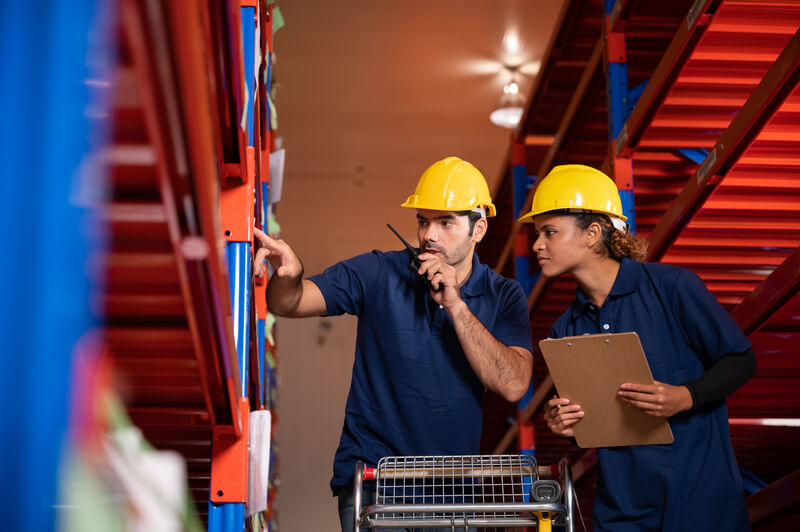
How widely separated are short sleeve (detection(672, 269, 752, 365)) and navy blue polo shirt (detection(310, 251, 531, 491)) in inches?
27.8

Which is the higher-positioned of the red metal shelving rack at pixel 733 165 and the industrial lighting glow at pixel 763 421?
the red metal shelving rack at pixel 733 165

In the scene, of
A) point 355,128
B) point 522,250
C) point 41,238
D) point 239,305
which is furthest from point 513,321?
point 355,128

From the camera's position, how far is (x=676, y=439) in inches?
113

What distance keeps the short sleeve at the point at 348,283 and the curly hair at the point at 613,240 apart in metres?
0.89

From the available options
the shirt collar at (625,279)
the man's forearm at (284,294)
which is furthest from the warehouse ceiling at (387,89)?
the shirt collar at (625,279)

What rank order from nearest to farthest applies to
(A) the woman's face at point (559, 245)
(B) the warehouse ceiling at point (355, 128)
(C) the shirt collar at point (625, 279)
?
1. (C) the shirt collar at point (625, 279)
2. (A) the woman's face at point (559, 245)
3. (B) the warehouse ceiling at point (355, 128)

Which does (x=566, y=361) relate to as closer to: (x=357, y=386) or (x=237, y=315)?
(x=357, y=386)

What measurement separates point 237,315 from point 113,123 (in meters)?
1.70

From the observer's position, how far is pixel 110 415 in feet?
3.86

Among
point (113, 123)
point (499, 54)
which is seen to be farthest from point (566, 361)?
point (499, 54)

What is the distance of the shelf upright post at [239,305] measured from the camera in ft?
7.59

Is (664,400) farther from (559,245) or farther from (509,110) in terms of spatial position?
(509,110)

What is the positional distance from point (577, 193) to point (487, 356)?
0.95 metres

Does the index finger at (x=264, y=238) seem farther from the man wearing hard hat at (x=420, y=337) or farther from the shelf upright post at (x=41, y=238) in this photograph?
the shelf upright post at (x=41, y=238)
